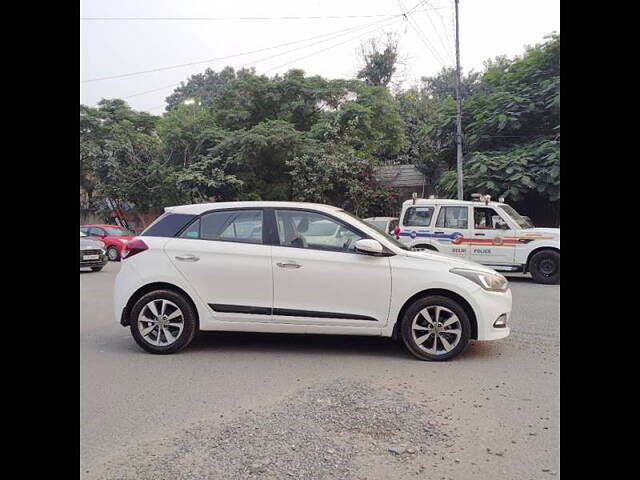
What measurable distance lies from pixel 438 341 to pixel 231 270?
7.76ft

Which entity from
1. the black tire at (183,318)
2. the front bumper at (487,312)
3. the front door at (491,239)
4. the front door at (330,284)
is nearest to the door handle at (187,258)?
the black tire at (183,318)

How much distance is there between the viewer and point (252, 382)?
5.27 m

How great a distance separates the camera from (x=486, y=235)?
12531mm

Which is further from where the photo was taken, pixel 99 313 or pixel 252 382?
pixel 99 313

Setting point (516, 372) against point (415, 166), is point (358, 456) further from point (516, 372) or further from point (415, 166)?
point (415, 166)

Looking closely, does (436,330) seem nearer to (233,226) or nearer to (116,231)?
(233,226)

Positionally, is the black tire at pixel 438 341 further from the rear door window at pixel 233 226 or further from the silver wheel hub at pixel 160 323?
the silver wheel hub at pixel 160 323

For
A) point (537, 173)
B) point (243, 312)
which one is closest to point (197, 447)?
point (243, 312)

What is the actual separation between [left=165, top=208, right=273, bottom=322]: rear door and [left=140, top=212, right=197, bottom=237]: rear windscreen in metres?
0.19

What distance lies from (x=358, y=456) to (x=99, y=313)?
6.82 metres

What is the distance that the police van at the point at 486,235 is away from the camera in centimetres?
Result: 1230

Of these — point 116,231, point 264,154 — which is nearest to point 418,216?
point 264,154

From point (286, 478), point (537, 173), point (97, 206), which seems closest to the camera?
point (286, 478)

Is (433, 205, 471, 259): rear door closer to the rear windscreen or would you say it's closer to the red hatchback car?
the rear windscreen
